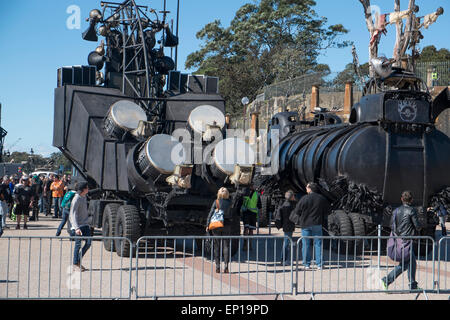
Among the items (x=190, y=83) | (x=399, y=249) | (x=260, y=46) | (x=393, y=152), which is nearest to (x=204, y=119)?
(x=393, y=152)

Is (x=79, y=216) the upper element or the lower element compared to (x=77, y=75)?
lower

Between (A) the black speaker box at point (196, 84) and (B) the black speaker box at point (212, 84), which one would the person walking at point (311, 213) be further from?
(A) the black speaker box at point (196, 84)

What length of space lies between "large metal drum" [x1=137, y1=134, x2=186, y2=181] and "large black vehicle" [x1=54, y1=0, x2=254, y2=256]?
0.02m

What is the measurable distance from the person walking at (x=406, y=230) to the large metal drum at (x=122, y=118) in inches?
249

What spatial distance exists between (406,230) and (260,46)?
4762cm

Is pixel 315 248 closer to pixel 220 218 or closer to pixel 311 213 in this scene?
pixel 311 213

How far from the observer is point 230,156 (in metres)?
12.0

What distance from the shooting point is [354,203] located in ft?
44.7

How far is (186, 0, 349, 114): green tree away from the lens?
52.1 metres

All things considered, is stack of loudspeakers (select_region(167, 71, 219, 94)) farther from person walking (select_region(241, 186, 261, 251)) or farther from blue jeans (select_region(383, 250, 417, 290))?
blue jeans (select_region(383, 250, 417, 290))
